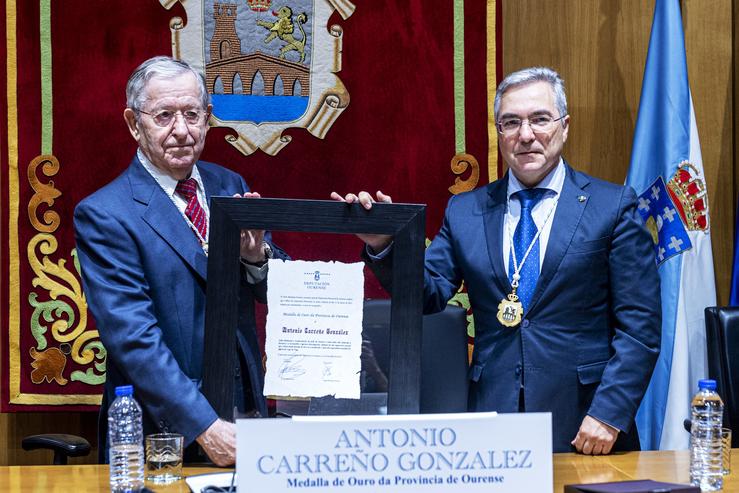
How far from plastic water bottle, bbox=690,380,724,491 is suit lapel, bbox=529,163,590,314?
2.06 feet

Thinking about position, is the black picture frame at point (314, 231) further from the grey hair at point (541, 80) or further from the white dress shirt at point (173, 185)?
the grey hair at point (541, 80)

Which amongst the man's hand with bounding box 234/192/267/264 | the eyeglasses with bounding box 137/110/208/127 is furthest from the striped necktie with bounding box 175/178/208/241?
the man's hand with bounding box 234/192/267/264

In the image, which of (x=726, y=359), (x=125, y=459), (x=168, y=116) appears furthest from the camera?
(x=726, y=359)

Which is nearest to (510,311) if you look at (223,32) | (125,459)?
(125,459)

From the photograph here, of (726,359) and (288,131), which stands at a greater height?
(288,131)

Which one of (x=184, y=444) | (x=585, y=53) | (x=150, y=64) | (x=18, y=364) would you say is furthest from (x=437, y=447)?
(x=585, y=53)

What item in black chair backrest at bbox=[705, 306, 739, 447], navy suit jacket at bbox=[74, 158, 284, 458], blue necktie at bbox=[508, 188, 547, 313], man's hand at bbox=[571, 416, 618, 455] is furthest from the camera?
black chair backrest at bbox=[705, 306, 739, 447]

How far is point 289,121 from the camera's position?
3424 millimetres

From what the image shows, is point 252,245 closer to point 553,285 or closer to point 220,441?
point 220,441

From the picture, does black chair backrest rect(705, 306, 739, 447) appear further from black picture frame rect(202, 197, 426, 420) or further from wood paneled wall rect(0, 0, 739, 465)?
black picture frame rect(202, 197, 426, 420)

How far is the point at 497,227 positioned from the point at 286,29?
4.18 feet

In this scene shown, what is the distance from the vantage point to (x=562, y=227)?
2.59m

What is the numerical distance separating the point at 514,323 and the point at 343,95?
129 cm

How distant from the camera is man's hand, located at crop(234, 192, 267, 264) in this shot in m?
Answer: 2.16
